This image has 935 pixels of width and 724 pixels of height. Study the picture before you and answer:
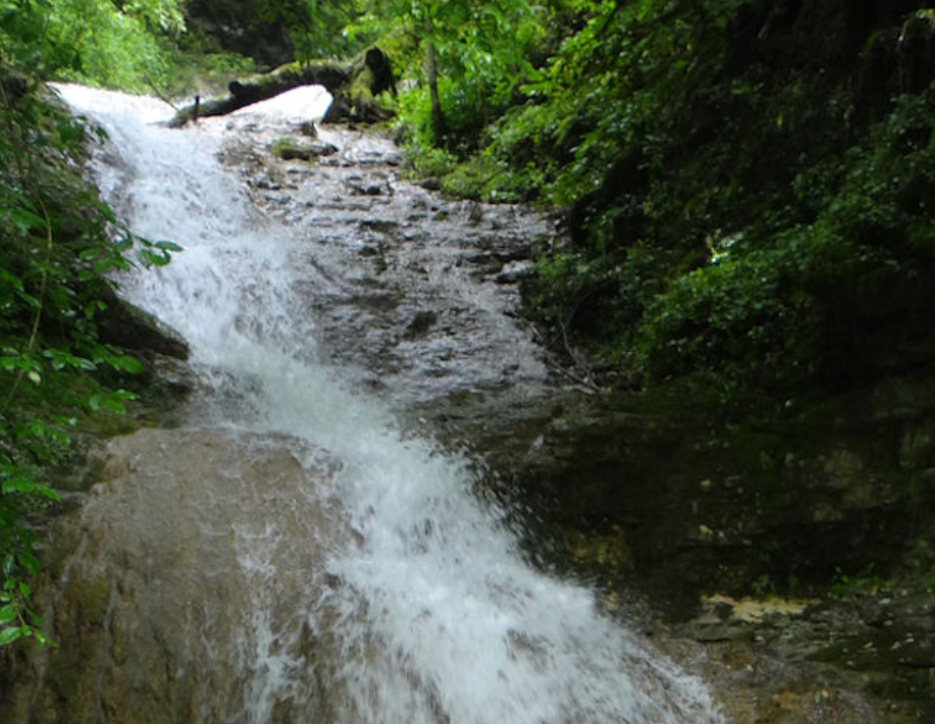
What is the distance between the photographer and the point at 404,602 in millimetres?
4367

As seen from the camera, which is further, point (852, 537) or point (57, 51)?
point (852, 537)

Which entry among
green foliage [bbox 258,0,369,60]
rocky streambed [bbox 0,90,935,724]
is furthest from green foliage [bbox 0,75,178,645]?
green foliage [bbox 258,0,369,60]

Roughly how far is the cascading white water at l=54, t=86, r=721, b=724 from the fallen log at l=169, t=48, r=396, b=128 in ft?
35.5

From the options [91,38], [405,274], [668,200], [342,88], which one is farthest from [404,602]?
[342,88]

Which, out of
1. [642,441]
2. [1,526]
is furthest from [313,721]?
[642,441]

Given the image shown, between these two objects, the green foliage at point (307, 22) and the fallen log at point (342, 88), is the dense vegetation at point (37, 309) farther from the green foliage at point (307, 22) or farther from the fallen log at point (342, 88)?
the fallen log at point (342, 88)

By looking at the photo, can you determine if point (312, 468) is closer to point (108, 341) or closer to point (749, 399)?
point (108, 341)

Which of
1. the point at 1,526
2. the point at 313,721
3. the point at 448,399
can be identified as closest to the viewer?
the point at 1,526

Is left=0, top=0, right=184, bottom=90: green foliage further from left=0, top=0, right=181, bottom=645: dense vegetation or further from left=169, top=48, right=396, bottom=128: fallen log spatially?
left=169, top=48, right=396, bottom=128: fallen log

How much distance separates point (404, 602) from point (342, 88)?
52.5ft

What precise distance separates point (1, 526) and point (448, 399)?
440 cm

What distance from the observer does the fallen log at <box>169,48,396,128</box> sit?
17406 millimetres

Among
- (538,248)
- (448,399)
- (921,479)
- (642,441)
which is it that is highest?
(538,248)

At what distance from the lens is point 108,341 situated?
6.19 m
